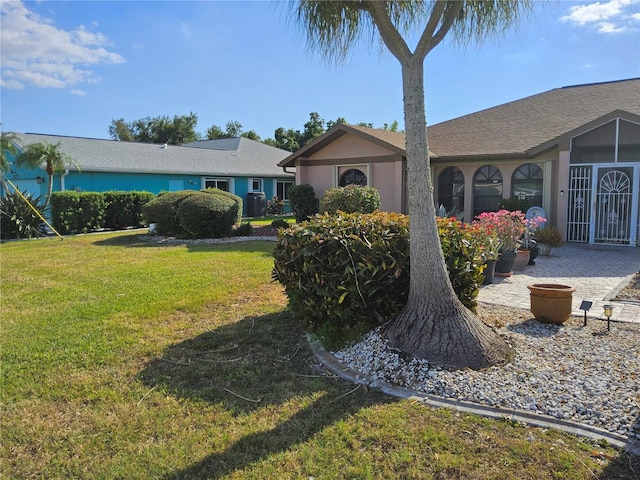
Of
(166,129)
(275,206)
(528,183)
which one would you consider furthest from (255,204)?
(166,129)

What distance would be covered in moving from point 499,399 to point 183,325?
12.3 ft

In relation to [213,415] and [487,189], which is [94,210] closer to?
[487,189]

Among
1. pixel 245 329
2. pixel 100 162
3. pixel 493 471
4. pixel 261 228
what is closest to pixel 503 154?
pixel 261 228

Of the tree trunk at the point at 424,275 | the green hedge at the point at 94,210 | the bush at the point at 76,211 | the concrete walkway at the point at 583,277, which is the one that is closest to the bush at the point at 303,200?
the green hedge at the point at 94,210

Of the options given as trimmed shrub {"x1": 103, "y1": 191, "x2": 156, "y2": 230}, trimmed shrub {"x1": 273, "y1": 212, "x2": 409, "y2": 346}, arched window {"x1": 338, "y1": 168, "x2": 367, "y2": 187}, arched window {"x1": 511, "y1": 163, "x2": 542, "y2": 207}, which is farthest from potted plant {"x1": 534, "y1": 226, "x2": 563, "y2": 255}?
trimmed shrub {"x1": 103, "y1": 191, "x2": 156, "y2": 230}

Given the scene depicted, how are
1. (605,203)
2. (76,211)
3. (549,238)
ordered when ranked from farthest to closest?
1. (76,211)
2. (605,203)
3. (549,238)

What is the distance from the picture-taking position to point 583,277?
27.9 feet

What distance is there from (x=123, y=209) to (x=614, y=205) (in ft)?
56.3

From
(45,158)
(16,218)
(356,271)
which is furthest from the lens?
(45,158)

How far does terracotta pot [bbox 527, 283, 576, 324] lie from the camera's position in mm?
5199

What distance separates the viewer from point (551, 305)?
17.2 ft

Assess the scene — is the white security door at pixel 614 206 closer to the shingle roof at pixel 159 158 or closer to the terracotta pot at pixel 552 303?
the terracotta pot at pixel 552 303

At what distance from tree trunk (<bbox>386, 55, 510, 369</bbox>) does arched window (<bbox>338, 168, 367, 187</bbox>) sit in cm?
1322

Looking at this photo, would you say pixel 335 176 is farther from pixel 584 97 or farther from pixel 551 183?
pixel 584 97
